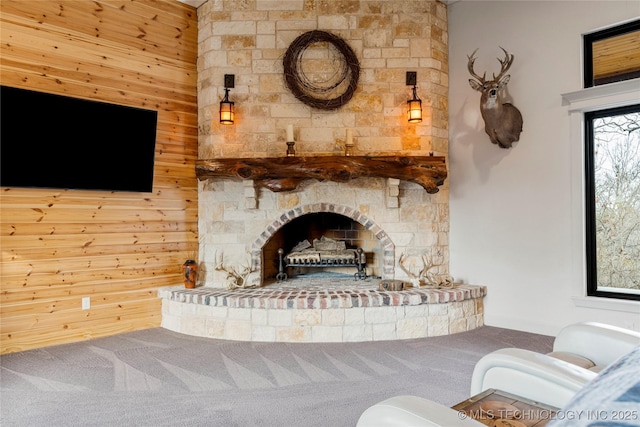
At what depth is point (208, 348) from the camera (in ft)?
11.5

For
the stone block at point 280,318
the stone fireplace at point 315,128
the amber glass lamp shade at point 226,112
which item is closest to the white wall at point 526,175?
the stone fireplace at point 315,128

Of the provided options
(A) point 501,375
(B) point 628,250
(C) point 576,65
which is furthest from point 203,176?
(B) point 628,250

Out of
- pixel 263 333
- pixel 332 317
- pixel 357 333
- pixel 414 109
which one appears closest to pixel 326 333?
pixel 332 317

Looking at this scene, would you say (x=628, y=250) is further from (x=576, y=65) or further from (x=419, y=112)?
(x=419, y=112)

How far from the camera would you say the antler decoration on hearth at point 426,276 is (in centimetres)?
419

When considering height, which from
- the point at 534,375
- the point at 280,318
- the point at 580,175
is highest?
the point at 580,175

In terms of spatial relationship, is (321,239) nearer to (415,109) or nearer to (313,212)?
(313,212)

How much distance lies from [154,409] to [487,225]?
11.2 feet

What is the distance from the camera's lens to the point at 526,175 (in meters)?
4.01

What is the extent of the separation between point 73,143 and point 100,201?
1.84ft

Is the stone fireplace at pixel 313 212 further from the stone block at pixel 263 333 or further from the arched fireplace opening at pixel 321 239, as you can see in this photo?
the stone block at pixel 263 333

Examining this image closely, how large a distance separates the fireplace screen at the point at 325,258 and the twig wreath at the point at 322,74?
1.53 m

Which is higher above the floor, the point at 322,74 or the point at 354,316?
the point at 322,74

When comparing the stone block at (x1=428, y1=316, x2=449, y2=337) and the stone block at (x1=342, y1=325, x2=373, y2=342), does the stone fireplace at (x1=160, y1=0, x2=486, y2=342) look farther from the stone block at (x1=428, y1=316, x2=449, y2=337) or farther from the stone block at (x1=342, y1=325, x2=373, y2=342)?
the stone block at (x1=342, y1=325, x2=373, y2=342)
